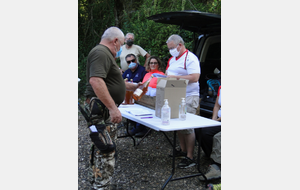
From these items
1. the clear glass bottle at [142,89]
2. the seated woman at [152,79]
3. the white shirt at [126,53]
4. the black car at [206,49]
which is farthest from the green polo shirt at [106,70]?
the white shirt at [126,53]

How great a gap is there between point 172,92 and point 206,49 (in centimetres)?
246

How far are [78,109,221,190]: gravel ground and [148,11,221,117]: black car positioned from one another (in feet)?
3.60

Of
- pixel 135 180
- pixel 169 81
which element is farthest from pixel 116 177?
pixel 169 81

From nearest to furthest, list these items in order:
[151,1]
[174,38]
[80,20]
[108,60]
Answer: [108,60], [174,38], [151,1], [80,20]

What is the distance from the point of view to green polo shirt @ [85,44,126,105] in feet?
7.38

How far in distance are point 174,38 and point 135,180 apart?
214 centimetres

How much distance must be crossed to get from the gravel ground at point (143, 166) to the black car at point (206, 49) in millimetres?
1098

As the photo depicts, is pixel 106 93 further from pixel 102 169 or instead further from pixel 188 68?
pixel 188 68

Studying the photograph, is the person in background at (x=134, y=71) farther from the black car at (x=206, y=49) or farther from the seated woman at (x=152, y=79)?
the black car at (x=206, y=49)

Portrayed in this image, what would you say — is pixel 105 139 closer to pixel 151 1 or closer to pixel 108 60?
pixel 108 60

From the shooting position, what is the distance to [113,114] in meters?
2.39

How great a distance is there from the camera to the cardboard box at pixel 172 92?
2807mm

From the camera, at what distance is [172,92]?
2844 mm

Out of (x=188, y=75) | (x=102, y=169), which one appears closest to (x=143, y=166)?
(x=102, y=169)
